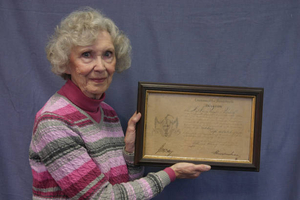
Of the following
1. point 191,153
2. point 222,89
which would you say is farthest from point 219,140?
point 222,89

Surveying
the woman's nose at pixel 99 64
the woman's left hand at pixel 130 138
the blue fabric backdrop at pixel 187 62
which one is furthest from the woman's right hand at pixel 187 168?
the woman's nose at pixel 99 64

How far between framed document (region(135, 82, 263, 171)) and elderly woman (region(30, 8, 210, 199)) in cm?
7

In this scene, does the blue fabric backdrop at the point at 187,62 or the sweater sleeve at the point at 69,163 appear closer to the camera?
the sweater sleeve at the point at 69,163

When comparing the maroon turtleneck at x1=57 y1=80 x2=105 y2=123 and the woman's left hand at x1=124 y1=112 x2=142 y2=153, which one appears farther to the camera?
the woman's left hand at x1=124 y1=112 x2=142 y2=153

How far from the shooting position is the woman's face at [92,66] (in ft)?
4.23

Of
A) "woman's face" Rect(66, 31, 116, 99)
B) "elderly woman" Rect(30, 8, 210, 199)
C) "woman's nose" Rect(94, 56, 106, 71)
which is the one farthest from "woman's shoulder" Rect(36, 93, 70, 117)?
"woman's nose" Rect(94, 56, 106, 71)

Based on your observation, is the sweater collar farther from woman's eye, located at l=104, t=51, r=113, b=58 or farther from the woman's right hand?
the woman's right hand

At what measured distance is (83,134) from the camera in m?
1.27

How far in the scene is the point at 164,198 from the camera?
5.70 feet

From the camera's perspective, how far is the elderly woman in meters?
1.16

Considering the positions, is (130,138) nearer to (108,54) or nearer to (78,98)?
(78,98)

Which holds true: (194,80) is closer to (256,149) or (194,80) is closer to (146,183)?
(256,149)

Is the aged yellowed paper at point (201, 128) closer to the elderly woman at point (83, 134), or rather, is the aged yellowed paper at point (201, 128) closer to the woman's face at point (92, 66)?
the elderly woman at point (83, 134)

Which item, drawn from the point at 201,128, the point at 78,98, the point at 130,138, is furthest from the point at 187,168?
the point at 78,98
